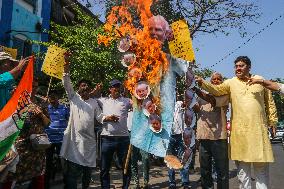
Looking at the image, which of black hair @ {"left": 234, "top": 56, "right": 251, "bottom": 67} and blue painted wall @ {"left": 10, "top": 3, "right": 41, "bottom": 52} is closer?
black hair @ {"left": 234, "top": 56, "right": 251, "bottom": 67}

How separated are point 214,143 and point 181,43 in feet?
6.96

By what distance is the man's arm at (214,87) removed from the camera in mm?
5527

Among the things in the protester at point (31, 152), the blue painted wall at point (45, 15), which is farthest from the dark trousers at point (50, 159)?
the blue painted wall at point (45, 15)

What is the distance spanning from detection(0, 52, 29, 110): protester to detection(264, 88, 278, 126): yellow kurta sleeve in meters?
3.44

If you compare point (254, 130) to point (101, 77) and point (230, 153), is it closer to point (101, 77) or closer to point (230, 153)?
point (230, 153)

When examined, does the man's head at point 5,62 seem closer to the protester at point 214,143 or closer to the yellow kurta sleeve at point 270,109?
the protester at point 214,143

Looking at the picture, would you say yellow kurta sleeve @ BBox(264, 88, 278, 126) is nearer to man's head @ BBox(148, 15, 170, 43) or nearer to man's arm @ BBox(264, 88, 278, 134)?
man's arm @ BBox(264, 88, 278, 134)

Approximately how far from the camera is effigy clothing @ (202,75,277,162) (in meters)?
5.41

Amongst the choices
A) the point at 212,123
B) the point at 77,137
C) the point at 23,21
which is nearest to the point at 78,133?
the point at 77,137

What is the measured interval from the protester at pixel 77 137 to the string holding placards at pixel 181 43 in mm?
1876

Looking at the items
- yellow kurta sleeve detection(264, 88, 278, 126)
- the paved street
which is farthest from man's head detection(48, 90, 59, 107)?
yellow kurta sleeve detection(264, 88, 278, 126)

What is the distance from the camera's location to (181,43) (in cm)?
545

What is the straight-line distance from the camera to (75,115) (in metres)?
6.49

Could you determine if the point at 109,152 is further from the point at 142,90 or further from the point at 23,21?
the point at 23,21
